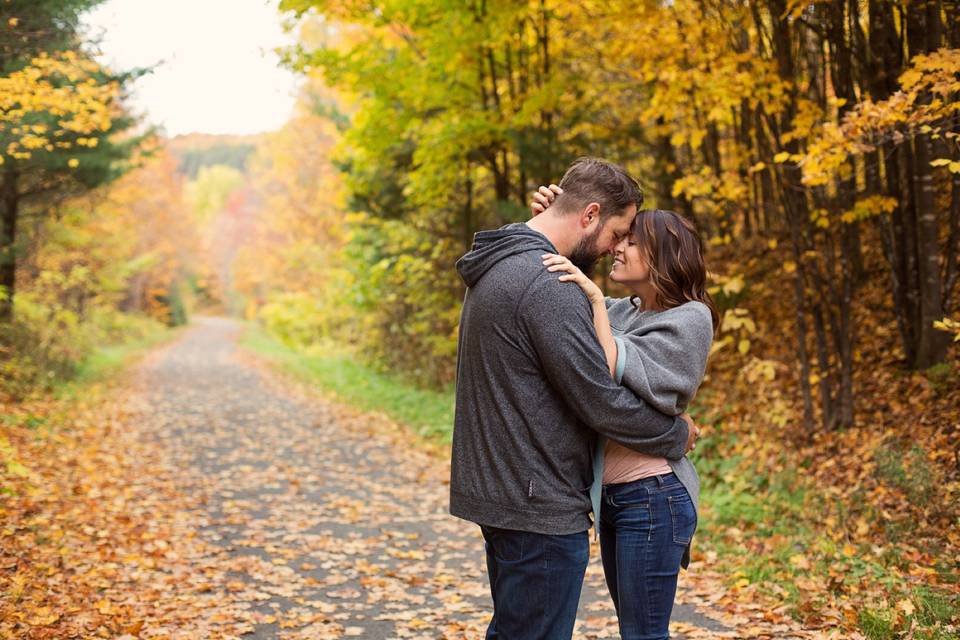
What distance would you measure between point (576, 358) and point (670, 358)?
356mm

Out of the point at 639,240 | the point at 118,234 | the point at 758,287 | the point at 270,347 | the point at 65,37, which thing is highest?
the point at 65,37

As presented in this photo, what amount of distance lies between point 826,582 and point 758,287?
19.3 feet

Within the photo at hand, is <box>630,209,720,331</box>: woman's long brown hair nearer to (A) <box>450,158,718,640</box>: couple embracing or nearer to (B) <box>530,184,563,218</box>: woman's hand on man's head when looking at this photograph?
(A) <box>450,158,718,640</box>: couple embracing

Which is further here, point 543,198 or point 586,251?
point 543,198

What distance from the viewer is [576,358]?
2268mm

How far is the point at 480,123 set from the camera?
1033 cm

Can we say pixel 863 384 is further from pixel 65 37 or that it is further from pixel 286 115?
pixel 286 115

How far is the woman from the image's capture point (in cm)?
239

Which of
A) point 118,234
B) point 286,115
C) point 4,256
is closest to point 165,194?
point 286,115

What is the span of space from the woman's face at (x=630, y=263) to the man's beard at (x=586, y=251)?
0.36 feet

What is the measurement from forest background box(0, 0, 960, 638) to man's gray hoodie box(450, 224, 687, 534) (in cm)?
288

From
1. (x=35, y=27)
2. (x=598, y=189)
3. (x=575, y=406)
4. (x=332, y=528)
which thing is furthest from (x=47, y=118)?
(x=575, y=406)

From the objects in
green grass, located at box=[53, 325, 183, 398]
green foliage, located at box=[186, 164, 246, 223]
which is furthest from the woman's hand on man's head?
green foliage, located at box=[186, 164, 246, 223]

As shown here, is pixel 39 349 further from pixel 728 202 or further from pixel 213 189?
pixel 213 189
